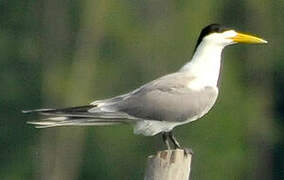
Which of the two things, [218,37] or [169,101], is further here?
[218,37]

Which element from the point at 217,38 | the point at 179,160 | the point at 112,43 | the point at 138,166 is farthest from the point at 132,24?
the point at 179,160

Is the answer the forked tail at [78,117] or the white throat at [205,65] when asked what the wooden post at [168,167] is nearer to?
the forked tail at [78,117]

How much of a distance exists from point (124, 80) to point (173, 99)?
18446 mm

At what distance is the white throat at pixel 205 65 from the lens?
14688mm

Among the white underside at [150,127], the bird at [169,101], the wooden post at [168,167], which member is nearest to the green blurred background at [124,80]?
the bird at [169,101]

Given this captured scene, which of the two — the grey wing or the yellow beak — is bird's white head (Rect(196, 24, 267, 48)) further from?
the grey wing

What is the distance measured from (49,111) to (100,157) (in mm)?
19687

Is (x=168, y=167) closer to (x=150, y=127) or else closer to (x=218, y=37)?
(x=150, y=127)

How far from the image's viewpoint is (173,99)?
1459cm

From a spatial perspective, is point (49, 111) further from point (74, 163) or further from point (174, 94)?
point (74, 163)

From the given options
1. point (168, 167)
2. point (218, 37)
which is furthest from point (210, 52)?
point (168, 167)

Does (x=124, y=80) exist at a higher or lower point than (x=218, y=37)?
lower

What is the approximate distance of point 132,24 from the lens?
3384 cm

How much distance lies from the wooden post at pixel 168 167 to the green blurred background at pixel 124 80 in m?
18.3
